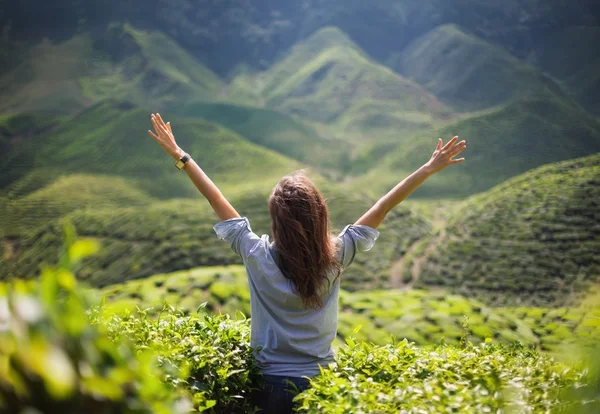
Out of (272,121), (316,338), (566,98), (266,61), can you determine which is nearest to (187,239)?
(316,338)

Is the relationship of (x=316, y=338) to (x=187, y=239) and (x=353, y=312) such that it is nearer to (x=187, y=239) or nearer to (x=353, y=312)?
(x=353, y=312)

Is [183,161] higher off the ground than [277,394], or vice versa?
[183,161]

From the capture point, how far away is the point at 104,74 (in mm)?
33125

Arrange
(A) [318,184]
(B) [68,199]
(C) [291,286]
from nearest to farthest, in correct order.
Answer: (C) [291,286] < (A) [318,184] < (B) [68,199]

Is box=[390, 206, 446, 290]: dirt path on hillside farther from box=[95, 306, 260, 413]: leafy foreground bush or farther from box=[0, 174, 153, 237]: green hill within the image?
box=[0, 174, 153, 237]: green hill

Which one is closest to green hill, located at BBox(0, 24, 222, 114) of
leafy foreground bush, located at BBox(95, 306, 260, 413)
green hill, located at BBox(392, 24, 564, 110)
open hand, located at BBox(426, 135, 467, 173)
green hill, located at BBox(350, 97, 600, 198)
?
green hill, located at BBox(392, 24, 564, 110)

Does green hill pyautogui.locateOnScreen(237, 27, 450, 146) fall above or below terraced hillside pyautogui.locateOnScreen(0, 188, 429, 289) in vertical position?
above

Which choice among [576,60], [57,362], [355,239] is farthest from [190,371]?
[576,60]

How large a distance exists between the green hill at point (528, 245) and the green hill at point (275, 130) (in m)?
11.4

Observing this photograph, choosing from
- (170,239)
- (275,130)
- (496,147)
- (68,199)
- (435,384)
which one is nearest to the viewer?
(435,384)

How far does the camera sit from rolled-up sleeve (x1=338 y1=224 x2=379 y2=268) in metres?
1.87

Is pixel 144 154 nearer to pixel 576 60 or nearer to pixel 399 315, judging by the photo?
pixel 399 315

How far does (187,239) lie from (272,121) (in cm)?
1769

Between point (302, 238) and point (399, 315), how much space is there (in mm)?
5410
